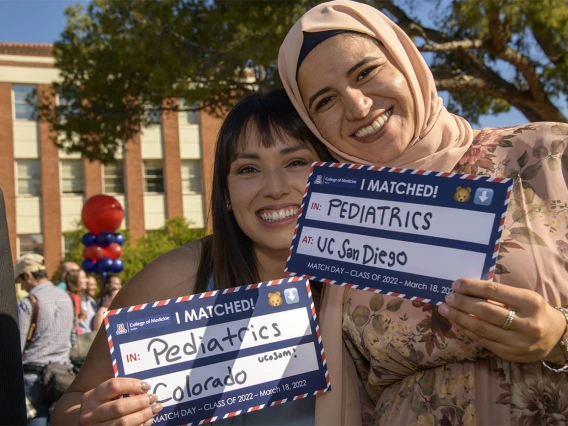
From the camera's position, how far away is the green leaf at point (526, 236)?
6.82 feet

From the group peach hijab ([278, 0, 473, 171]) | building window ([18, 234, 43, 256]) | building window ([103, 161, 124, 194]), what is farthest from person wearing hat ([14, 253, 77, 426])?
building window ([103, 161, 124, 194])

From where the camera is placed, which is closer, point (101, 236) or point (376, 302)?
point (376, 302)

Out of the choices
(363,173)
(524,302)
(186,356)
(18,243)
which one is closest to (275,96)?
(363,173)

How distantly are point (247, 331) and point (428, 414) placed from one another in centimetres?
70

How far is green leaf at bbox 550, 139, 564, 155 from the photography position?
7.10 feet

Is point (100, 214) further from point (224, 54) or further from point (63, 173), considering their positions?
point (63, 173)

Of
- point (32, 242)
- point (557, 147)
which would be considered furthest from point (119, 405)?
point (32, 242)

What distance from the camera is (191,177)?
34031 millimetres

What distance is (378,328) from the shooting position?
7.62 feet

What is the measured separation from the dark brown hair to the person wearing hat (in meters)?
4.64

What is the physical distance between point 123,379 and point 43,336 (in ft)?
17.2

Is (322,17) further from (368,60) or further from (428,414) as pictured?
(428,414)

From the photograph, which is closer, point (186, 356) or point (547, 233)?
point (547, 233)

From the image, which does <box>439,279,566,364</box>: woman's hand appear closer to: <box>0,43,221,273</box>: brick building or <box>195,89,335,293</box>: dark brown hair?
<box>195,89,335,293</box>: dark brown hair
